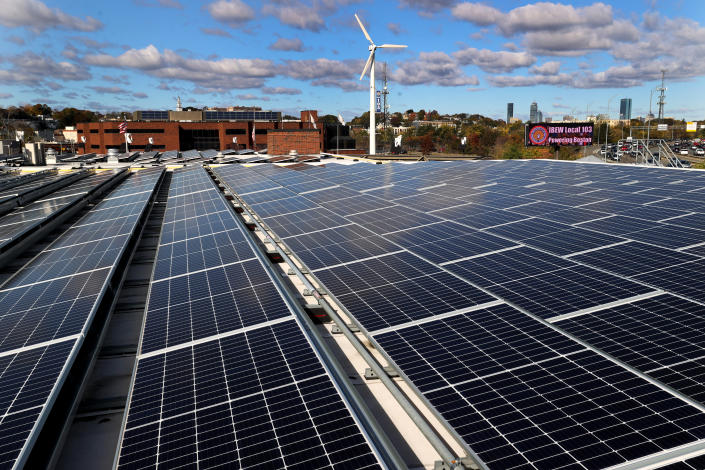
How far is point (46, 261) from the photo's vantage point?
17.9 meters

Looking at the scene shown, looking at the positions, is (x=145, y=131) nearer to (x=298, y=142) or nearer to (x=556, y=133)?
(x=298, y=142)

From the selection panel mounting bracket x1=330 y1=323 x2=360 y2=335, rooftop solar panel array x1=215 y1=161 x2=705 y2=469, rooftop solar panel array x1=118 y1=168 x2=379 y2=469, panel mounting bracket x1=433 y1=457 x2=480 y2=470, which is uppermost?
rooftop solar panel array x1=215 y1=161 x2=705 y2=469

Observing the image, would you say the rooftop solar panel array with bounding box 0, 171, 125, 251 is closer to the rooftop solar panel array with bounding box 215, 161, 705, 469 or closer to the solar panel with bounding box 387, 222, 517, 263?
the rooftop solar panel array with bounding box 215, 161, 705, 469

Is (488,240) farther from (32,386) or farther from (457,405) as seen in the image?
(32,386)

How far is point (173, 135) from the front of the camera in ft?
442

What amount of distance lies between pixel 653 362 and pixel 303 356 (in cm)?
602

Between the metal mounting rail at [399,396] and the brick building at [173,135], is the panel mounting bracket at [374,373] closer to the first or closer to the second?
the metal mounting rail at [399,396]

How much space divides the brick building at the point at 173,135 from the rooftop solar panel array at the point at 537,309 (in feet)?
376

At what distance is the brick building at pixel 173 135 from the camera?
438 ft

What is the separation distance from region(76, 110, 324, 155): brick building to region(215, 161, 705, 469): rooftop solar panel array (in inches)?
4511

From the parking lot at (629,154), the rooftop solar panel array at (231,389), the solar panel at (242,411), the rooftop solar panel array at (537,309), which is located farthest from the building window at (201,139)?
the solar panel at (242,411)

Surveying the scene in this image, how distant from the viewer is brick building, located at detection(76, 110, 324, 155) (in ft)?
438

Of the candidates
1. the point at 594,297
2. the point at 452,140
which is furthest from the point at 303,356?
the point at 452,140

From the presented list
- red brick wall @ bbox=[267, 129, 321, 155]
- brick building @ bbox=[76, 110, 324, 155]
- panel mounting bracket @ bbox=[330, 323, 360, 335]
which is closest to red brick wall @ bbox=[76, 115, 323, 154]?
brick building @ bbox=[76, 110, 324, 155]
